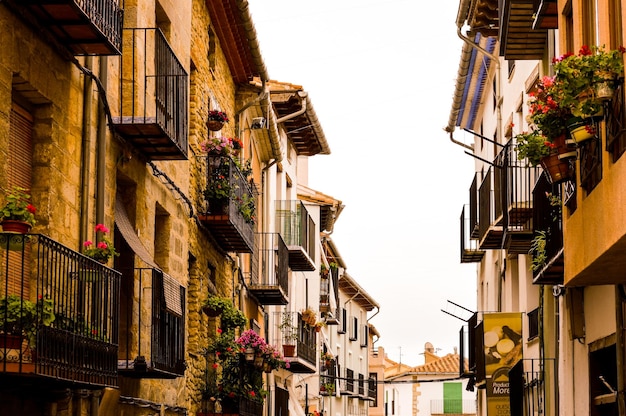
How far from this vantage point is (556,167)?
1323 centimetres

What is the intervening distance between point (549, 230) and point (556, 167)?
2767 mm

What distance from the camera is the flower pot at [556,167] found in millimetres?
13141

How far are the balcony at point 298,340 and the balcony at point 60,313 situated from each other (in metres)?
20.7

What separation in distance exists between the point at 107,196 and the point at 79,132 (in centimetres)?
128

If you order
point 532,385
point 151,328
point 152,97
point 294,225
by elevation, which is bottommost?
point 532,385

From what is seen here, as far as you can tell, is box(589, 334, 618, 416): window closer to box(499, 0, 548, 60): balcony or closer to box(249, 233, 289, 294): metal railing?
box(499, 0, 548, 60): balcony

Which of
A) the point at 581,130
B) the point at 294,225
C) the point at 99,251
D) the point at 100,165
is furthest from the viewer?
the point at 294,225

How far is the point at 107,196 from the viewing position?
46.5 ft

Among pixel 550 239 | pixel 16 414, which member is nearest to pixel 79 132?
pixel 16 414

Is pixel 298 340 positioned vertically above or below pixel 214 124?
below

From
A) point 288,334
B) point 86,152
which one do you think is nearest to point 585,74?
point 86,152

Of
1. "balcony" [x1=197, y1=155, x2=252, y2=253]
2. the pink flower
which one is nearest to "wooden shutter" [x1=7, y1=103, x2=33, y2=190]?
the pink flower

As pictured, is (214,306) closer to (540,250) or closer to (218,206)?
(218,206)

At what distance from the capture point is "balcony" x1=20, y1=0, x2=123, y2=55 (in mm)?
11078
